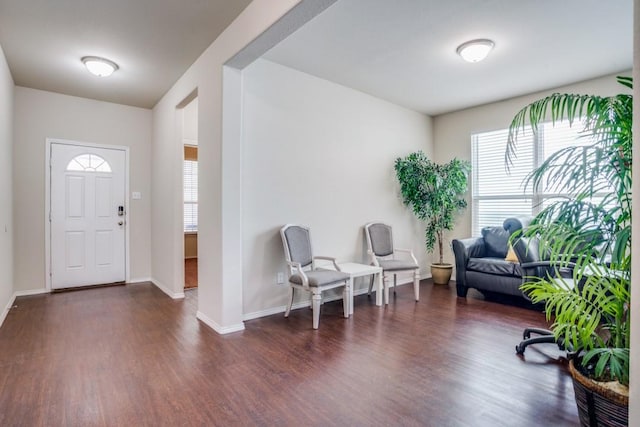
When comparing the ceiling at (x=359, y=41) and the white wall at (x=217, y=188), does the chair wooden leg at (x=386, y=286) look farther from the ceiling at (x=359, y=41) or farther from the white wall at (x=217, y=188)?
the ceiling at (x=359, y=41)

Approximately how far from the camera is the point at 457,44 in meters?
3.28

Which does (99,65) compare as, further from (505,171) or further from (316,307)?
(505,171)

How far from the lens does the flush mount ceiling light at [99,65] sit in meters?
3.50

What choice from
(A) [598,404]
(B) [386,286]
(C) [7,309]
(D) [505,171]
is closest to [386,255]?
(B) [386,286]

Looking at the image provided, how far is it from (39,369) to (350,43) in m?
3.58

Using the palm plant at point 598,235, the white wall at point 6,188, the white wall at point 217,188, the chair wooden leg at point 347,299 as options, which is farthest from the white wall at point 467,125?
the white wall at point 6,188

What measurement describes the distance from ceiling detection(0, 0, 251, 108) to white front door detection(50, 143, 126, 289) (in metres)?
1.02

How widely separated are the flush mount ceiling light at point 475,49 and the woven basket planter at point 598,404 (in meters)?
2.79

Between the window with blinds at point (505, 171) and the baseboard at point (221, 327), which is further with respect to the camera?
the window with blinds at point (505, 171)

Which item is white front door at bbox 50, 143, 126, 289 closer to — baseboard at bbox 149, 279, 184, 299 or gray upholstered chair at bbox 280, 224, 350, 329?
baseboard at bbox 149, 279, 184, 299

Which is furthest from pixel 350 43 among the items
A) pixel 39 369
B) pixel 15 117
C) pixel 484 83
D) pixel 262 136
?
pixel 15 117

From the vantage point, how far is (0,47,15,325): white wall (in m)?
3.41

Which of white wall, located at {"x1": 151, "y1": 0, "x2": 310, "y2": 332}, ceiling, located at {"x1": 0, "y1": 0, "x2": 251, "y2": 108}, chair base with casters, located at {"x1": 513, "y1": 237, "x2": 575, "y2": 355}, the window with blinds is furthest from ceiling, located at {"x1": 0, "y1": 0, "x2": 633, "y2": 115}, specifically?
chair base with casters, located at {"x1": 513, "y1": 237, "x2": 575, "y2": 355}

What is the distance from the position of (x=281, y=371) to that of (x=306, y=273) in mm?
1211
